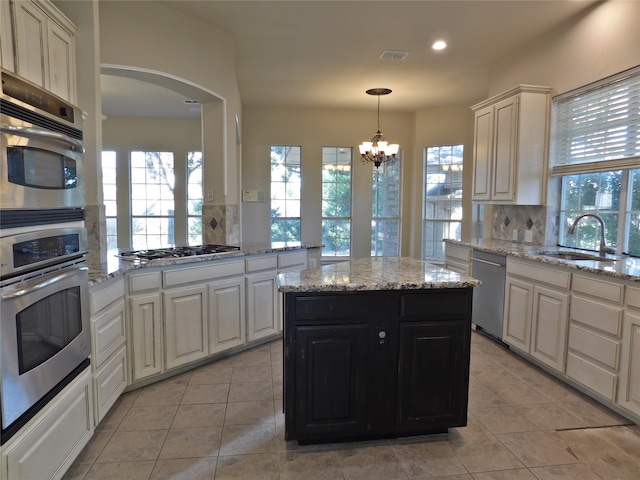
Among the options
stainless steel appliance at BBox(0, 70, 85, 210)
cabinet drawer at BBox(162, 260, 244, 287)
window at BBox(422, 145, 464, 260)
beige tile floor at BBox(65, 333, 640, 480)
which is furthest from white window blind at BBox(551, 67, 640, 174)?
stainless steel appliance at BBox(0, 70, 85, 210)

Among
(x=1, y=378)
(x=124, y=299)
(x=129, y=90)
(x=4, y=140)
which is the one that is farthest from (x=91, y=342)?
(x=129, y=90)

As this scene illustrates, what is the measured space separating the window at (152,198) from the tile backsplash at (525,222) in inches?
212

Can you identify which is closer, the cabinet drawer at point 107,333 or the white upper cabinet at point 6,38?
the white upper cabinet at point 6,38

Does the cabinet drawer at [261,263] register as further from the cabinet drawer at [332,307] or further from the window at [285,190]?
the window at [285,190]

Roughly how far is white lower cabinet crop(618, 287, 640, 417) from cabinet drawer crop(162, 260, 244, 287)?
104 inches

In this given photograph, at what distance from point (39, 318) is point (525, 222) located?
409cm

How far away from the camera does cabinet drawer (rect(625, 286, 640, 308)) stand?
7.56ft

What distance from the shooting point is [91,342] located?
2107mm

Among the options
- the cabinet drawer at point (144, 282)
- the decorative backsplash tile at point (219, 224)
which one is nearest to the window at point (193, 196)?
the decorative backsplash tile at point (219, 224)

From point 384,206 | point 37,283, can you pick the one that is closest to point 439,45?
point 384,206

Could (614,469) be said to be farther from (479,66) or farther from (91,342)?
(479,66)

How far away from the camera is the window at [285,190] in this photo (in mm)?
6672

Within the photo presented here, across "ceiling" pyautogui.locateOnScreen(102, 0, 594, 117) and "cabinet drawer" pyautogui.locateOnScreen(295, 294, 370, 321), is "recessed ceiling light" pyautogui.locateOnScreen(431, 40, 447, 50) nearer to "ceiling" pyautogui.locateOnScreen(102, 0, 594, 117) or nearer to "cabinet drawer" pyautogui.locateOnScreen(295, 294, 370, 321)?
"ceiling" pyautogui.locateOnScreen(102, 0, 594, 117)

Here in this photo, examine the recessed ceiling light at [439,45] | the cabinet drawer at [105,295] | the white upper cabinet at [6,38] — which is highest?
the recessed ceiling light at [439,45]
